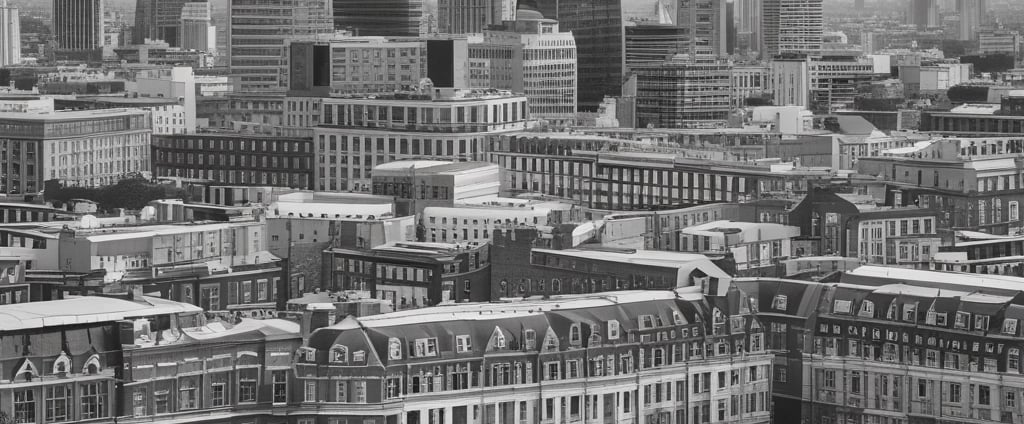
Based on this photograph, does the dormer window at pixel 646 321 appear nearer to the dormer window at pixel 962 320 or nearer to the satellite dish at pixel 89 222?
the dormer window at pixel 962 320

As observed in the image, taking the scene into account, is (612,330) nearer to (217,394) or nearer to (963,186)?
(217,394)

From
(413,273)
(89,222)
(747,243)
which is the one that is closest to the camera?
(413,273)

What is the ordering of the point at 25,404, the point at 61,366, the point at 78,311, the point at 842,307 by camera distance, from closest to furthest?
the point at 25,404
the point at 61,366
the point at 78,311
the point at 842,307

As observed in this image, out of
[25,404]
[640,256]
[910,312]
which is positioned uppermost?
A: [640,256]

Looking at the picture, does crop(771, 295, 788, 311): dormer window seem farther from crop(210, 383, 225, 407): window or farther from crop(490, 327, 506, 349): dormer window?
crop(210, 383, 225, 407): window

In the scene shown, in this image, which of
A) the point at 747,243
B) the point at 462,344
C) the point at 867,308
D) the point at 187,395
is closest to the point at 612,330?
the point at 462,344

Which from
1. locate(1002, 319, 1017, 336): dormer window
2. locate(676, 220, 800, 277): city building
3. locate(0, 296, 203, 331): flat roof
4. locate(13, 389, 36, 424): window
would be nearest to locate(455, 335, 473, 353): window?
locate(0, 296, 203, 331): flat roof

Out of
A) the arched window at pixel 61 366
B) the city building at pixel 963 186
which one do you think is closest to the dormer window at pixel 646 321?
the arched window at pixel 61 366
